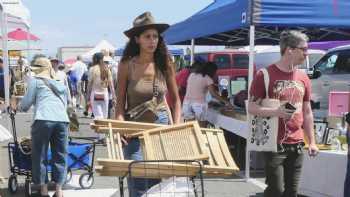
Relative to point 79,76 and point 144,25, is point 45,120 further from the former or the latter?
point 79,76

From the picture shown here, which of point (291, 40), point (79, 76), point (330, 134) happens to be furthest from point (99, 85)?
point (79, 76)

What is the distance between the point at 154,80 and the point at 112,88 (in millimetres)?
6972

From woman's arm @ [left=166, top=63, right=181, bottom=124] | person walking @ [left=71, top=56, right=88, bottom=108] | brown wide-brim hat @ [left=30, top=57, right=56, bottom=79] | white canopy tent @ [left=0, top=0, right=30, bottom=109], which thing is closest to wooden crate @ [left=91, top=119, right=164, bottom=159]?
woman's arm @ [left=166, top=63, right=181, bottom=124]

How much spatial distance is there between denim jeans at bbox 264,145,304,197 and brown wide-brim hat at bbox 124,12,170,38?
126cm

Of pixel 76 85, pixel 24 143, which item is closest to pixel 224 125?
pixel 24 143

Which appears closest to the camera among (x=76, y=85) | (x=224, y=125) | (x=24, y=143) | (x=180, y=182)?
(x=180, y=182)

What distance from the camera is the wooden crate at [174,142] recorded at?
3.16 meters

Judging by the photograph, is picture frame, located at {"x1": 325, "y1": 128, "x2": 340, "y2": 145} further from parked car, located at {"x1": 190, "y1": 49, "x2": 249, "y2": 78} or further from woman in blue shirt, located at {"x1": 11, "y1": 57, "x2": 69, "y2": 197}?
parked car, located at {"x1": 190, "y1": 49, "x2": 249, "y2": 78}

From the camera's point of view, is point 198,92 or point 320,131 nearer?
point 320,131

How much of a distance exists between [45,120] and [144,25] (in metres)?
2.64

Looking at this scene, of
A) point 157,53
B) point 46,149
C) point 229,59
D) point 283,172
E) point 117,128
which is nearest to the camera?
point 117,128

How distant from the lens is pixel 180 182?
130 inches

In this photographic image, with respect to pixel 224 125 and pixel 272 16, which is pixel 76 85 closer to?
pixel 224 125

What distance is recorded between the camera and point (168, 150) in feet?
10.6
